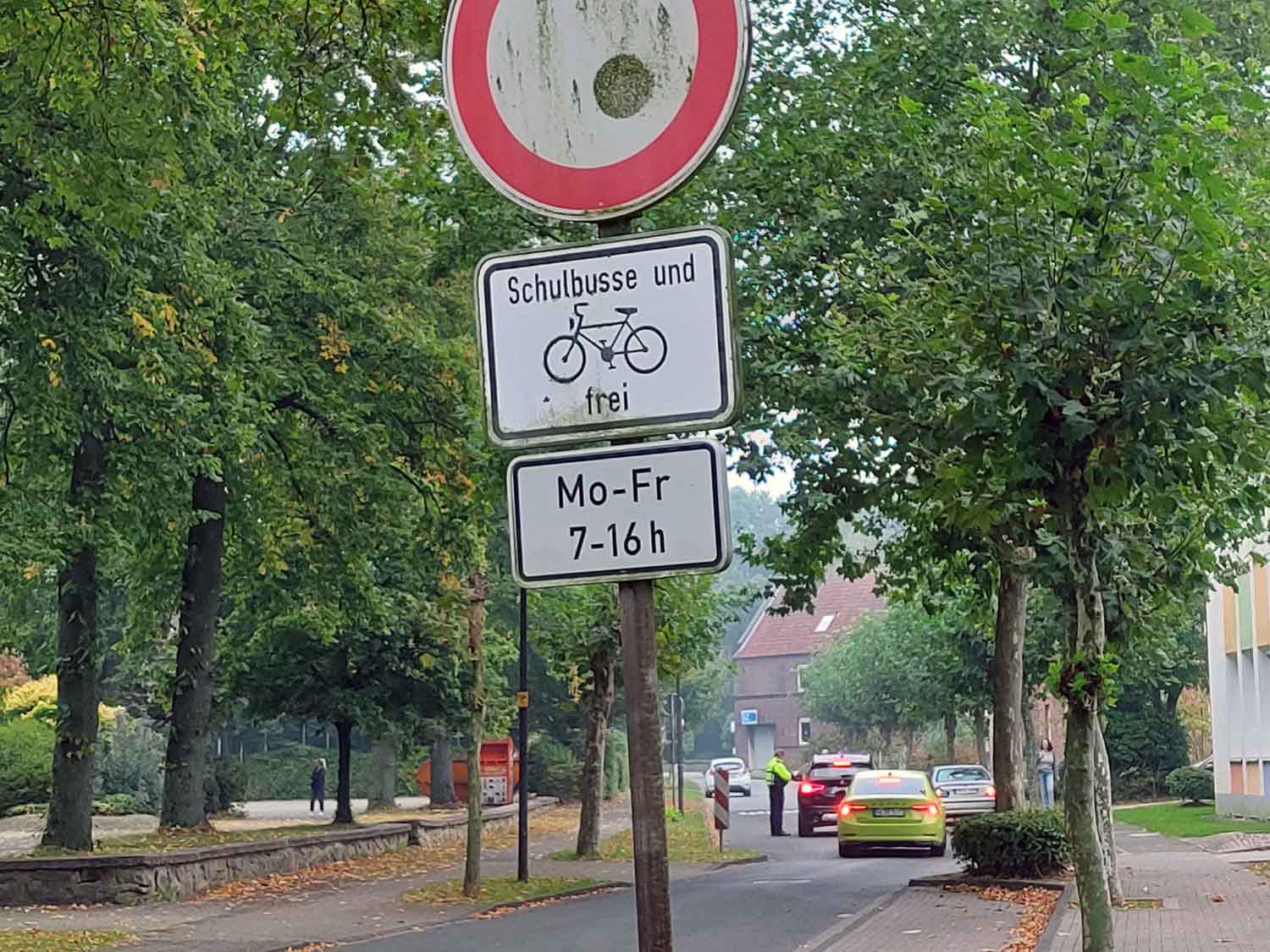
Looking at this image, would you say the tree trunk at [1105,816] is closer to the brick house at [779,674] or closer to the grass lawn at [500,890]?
the grass lawn at [500,890]

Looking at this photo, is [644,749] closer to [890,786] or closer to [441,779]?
[890,786]

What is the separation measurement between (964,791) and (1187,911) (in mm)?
25308

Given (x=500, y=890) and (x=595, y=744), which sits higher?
(x=595, y=744)

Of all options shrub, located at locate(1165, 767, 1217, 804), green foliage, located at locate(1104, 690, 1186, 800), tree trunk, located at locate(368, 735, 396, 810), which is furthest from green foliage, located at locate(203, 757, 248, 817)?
green foliage, located at locate(1104, 690, 1186, 800)

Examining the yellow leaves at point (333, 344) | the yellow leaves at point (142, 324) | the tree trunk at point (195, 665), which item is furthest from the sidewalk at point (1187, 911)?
the tree trunk at point (195, 665)

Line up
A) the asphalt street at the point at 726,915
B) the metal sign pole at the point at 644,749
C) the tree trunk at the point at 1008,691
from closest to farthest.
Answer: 1. the metal sign pole at the point at 644,749
2. the asphalt street at the point at 726,915
3. the tree trunk at the point at 1008,691

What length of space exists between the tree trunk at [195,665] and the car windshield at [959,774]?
21649 millimetres

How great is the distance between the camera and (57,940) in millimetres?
17062

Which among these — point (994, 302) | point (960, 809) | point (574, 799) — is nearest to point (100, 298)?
point (994, 302)

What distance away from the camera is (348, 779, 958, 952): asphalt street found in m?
17.0

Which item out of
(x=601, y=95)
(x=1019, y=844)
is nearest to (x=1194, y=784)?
(x=1019, y=844)

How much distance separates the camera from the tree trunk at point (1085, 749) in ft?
38.9

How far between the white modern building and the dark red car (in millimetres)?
8976

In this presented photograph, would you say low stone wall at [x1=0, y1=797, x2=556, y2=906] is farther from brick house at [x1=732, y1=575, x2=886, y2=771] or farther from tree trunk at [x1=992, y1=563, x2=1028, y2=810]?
brick house at [x1=732, y1=575, x2=886, y2=771]
